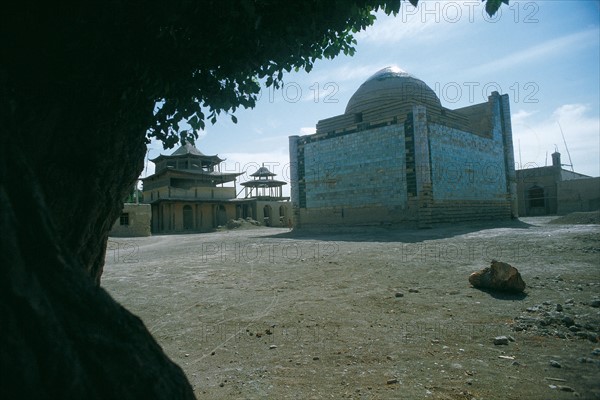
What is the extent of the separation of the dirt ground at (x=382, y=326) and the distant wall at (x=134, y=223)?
61.9 ft

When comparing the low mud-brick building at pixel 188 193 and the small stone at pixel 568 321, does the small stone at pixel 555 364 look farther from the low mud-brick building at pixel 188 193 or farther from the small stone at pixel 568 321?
the low mud-brick building at pixel 188 193

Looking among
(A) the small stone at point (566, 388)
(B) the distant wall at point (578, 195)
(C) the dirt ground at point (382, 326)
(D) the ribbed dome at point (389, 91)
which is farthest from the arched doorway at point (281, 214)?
(A) the small stone at point (566, 388)

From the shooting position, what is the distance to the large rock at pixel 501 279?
223 inches

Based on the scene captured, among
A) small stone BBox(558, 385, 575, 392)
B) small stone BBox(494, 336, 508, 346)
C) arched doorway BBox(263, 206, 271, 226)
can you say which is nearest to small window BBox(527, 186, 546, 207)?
arched doorway BBox(263, 206, 271, 226)

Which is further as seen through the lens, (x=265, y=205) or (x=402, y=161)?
(x=265, y=205)

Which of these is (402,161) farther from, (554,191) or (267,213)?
(267,213)

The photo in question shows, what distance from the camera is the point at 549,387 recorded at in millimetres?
2824

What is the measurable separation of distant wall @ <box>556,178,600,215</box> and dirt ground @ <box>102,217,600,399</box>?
24.0 m

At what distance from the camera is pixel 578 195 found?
1107 inches

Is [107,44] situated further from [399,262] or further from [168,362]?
[399,262]

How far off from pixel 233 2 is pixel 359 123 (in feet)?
60.1

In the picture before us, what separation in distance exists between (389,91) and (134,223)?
69.7ft

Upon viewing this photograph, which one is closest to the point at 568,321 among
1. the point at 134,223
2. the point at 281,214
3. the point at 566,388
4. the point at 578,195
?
the point at 566,388

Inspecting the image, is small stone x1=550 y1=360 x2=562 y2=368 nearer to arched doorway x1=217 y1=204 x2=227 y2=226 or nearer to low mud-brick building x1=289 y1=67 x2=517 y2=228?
low mud-brick building x1=289 y1=67 x2=517 y2=228
